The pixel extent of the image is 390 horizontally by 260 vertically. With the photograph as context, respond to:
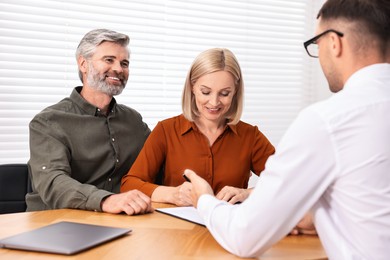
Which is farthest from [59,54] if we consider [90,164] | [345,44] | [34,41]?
[345,44]

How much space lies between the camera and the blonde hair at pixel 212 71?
87.1 inches

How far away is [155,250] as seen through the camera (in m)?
1.28

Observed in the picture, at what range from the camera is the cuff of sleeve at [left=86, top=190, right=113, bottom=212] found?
5.79 ft

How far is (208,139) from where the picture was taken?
236 centimetres


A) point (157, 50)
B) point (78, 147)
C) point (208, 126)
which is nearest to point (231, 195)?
point (208, 126)

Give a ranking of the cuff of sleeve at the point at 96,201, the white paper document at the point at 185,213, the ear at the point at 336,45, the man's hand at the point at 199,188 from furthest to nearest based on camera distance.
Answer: the cuff of sleeve at the point at 96,201 → the white paper document at the point at 185,213 → the man's hand at the point at 199,188 → the ear at the point at 336,45

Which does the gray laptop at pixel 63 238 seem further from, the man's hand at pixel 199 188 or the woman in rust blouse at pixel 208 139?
the woman in rust blouse at pixel 208 139

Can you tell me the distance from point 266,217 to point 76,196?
3.09ft

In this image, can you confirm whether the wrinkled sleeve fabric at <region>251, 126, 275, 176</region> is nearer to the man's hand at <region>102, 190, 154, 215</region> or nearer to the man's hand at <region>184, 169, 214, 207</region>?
the man's hand at <region>102, 190, 154, 215</region>

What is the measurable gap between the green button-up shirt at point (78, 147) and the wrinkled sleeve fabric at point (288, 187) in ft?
3.26

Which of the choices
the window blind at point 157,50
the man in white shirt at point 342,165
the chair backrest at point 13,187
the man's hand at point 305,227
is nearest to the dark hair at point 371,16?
the man in white shirt at point 342,165

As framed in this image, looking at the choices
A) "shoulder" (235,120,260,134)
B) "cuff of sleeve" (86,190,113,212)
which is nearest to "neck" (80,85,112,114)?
"shoulder" (235,120,260,134)

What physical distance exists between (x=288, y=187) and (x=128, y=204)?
756 mm

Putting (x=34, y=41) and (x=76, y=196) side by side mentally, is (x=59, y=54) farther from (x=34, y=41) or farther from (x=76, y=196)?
(x=76, y=196)
